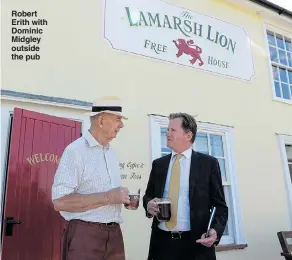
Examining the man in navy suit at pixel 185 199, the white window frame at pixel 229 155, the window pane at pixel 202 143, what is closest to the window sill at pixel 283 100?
the white window frame at pixel 229 155

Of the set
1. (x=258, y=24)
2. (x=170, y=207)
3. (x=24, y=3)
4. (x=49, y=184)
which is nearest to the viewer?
(x=170, y=207)

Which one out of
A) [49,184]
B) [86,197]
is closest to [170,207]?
[86,197]

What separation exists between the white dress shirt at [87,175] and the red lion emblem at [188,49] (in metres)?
3.80

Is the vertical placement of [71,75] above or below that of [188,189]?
above

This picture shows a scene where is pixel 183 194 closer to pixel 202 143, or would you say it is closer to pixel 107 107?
pixel 107 107

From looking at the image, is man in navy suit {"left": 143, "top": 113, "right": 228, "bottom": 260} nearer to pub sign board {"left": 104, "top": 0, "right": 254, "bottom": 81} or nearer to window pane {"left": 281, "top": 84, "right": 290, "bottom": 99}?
pub sign board {"left": 104, "top": 0, "right": 254, "bottom": 81}

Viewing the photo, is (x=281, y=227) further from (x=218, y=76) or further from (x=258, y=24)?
(x=258, y=24)

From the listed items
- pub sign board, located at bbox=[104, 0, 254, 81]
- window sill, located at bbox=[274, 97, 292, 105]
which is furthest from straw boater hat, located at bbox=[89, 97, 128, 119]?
window sill, located at bbox=[274, 97, 292, 105]

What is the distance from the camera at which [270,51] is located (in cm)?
732

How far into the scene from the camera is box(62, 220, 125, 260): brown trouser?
2.18 meters

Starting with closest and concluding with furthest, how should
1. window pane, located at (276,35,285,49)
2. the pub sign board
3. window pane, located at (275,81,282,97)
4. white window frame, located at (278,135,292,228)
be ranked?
the pub sign board < white window frame, located at (278,135,292,228) < window pane, located at (275,81,282,97) < window pane, located at (276,35,285,49)

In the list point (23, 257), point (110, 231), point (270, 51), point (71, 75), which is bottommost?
point (23, 257)

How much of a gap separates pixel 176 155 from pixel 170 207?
585 millimetres

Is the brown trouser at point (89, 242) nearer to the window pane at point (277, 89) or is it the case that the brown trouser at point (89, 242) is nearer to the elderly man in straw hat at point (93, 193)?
the elderly man in straw hat at point (93, 193)
